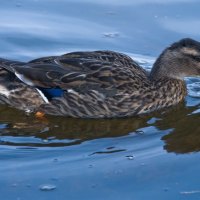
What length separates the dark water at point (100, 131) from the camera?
7.87 metres

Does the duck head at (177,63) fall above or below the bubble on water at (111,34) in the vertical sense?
below

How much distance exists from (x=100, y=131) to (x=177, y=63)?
1.81 metres

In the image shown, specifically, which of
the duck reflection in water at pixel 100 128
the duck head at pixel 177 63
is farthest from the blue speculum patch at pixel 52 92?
the duck head at pixel 177 63

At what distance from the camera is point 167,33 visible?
12258 mm

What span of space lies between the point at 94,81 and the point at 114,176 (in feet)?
7.08

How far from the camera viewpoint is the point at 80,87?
9984 millimetres

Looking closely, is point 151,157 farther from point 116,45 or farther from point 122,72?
point 116,45

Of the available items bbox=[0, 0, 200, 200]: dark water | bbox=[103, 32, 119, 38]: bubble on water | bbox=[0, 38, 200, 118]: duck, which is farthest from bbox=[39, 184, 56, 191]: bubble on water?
bbox=[103, 32, 119, 38]: bubble on water

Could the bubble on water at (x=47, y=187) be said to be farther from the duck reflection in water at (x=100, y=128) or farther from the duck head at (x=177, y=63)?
the duck head at (x=177, y=63)

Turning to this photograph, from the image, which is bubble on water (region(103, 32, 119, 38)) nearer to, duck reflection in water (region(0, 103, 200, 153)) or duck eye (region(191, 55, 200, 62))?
duck eye (region(191, 55, 200, 62))

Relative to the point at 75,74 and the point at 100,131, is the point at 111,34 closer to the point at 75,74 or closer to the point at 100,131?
the point at 75,74

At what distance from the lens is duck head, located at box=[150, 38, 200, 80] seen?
10.5 metres

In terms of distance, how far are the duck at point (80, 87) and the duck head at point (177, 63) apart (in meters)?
0.10

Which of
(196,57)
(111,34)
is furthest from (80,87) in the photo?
(111,34)
